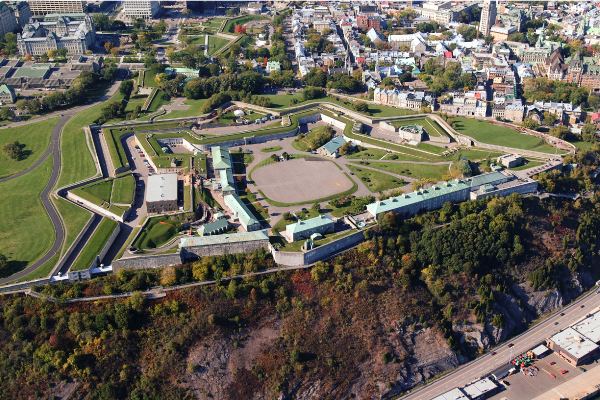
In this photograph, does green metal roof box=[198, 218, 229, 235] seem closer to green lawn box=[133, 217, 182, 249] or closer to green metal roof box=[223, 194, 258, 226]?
green metal roof box=[223, 194, 258, 226]

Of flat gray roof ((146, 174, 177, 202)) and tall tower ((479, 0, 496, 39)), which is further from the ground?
tall tower ((479, 0, 496, 39))

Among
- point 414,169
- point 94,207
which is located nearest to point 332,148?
point 414,169

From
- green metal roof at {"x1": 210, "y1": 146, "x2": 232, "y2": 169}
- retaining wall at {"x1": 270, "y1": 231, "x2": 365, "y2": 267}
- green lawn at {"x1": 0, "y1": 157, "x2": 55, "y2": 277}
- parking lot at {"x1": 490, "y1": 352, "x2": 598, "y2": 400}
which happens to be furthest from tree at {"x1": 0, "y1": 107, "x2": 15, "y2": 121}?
parking lot at {"x1": 490, "y1": 352, "x2": 598, "y2": 400}

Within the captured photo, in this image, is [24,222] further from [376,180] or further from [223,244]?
[376,180]

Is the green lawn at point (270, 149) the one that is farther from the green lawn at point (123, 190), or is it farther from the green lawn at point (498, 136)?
the green lawn at point (498, 136)

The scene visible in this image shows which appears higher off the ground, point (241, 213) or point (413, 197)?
point (413, 197)

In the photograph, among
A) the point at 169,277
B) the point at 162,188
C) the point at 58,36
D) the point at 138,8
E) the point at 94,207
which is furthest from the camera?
the point at 138,8
